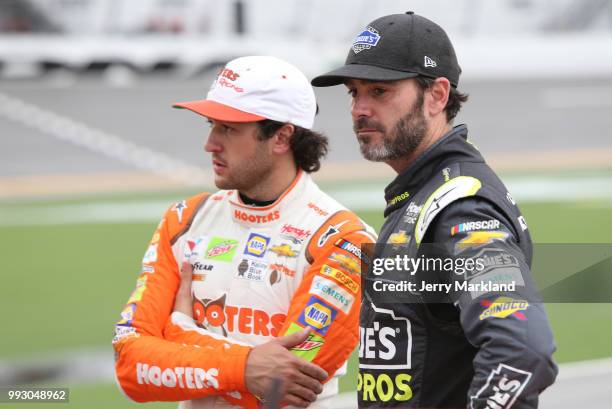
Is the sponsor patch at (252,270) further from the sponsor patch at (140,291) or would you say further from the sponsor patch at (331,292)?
the sponsor patch at (140,291)

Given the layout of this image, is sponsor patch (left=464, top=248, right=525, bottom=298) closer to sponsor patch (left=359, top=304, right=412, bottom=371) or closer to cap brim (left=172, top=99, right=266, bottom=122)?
sponsor patch (left=359, top=304, right=412, bottom=371)

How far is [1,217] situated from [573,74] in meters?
17.1

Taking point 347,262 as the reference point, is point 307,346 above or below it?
below

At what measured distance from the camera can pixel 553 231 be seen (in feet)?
42.8

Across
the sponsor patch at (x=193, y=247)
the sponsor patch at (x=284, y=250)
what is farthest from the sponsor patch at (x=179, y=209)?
the sponsor patch at (x=284, y=250)

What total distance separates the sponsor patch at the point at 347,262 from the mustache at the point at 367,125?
1.75ft

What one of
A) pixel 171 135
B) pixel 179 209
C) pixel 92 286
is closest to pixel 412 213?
pixel 179 209

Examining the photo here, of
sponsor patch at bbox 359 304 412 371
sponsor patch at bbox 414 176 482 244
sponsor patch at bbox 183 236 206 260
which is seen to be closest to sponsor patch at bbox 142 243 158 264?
sponsor patch at bbox 183 236 206 260

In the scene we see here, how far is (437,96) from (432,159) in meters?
0.26

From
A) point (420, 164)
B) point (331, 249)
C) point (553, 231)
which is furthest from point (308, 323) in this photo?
point (553, 231)

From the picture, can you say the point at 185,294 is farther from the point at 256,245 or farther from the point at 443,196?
the point at 443,196

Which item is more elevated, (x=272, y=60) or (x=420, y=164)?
(x=272, y=60)

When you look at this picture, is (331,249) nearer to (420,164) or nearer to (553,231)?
(420,164)

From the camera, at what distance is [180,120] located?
22094 millimetres
